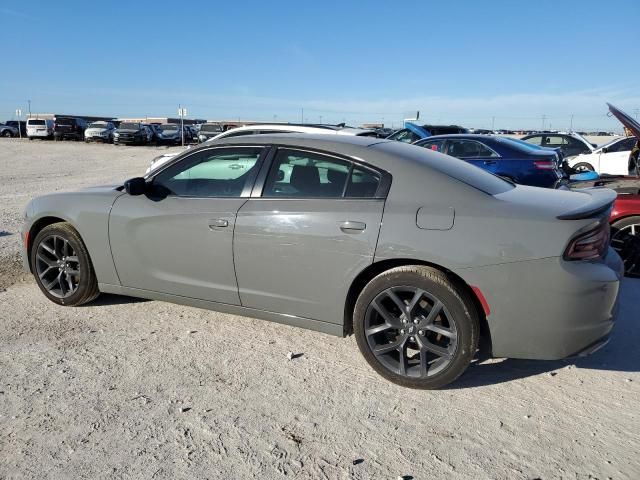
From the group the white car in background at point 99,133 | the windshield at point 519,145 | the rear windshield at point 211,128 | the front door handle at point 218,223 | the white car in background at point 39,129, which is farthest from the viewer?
the white car in background at point 39,129

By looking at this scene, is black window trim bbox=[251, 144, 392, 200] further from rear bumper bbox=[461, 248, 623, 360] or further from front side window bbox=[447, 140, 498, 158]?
front side window bbox=[447, 140, 498, 158]

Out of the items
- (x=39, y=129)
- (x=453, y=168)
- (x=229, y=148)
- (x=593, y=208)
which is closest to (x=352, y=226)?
(x=453, y=168)

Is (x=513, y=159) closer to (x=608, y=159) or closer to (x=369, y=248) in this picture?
(x=369, y=248)

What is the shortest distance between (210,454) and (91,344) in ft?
5.46

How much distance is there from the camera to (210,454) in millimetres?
2586

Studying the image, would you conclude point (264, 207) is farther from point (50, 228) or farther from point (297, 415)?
point (50, 228)

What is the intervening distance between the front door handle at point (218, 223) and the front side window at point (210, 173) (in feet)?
0.73

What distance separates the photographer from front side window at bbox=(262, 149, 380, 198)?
11.3 ft

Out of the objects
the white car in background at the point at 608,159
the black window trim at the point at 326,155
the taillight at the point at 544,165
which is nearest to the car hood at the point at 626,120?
the taillight at the point at 544,165

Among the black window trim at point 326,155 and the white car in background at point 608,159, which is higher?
the white car in background at point 608,159

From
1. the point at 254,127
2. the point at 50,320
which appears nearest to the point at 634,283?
the point at 50,320

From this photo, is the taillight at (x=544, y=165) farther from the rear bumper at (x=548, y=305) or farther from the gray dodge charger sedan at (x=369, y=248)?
the rear bumper at (x=548, y=305)

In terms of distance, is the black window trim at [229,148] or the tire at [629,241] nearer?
the black window trim at [229,148]

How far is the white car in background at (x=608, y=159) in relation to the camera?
14312 mm
